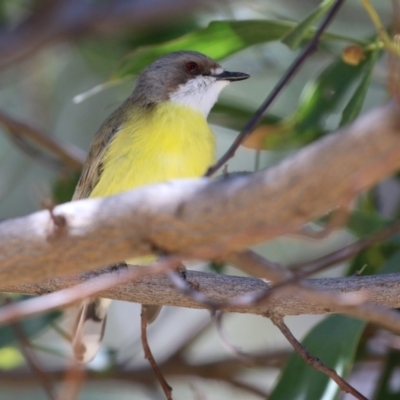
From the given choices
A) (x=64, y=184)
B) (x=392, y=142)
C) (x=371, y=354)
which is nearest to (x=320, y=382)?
(x=371, y=354)

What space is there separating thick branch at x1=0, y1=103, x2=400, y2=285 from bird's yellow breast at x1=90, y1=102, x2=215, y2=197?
1.71 meters

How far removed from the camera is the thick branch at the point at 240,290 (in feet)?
9.03

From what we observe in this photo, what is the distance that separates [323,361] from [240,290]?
0.71 m

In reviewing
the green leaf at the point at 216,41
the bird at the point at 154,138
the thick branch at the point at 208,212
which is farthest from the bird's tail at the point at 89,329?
the thick branch at the point at 208,212

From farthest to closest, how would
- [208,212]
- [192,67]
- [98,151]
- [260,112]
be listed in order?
1. [192,67]
2. [98,151]
3. [260,112]
4. [208,212]

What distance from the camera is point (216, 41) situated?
161 inches

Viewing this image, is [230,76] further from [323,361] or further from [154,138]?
[323,361]

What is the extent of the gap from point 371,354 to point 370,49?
1840 mm

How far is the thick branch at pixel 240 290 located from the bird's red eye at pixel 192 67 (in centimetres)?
169

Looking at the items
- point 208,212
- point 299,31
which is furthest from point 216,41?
point 208,212

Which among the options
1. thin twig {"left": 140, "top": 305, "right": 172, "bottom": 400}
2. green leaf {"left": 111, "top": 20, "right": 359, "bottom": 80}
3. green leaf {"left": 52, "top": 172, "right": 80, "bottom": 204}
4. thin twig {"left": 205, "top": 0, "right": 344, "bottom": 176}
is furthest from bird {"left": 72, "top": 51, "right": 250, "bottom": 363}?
thin twig {"left": 205, "top": 0, "right": 344, "bottom": 176}

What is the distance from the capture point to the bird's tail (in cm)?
390

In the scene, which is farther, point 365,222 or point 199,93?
point 199,93

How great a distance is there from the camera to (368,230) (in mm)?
3951
